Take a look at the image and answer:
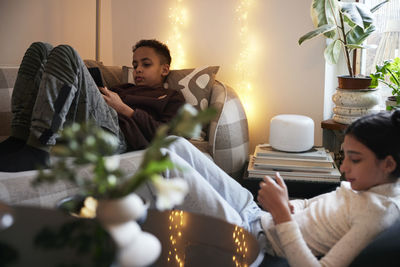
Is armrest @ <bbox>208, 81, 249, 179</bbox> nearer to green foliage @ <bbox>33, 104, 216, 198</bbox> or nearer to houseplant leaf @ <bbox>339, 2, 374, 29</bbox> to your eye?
houseplant leaf @ <bbox>339, 2, 374, 29</bbox>

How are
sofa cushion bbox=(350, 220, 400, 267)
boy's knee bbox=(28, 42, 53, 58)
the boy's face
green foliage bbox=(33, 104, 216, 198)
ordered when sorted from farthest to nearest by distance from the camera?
the boy's face, boy's knee bbox=(28, 42, 53, 58), sofa cushion bbox=(350, 220, 400, 267), green foliage bbox=(33, 104, 216, 198)

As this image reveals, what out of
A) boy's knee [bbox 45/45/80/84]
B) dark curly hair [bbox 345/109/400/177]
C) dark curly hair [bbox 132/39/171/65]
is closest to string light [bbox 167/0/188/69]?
dark curly hair [bbox 132/39/171/65]

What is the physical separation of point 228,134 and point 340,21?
737 mm

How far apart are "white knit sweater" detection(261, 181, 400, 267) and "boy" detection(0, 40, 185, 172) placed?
0.83m

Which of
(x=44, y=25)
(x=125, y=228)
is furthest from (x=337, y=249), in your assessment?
(x=44, y=25)

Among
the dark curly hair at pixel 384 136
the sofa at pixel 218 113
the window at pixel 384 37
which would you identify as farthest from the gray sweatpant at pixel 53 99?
the window at pixel 384 37

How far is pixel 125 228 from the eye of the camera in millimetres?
792

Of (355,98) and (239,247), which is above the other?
(355,98)

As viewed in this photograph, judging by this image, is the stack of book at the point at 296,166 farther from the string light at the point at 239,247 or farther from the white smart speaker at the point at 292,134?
the string light at the point at 239,247

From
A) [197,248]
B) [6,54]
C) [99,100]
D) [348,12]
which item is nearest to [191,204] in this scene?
[197,248]

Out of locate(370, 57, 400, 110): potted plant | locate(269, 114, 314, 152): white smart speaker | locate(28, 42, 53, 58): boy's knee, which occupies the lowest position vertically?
locate(269, 114, 314, 152): white smart speaker

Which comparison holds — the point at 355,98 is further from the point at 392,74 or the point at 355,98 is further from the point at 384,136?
the point at 384,136

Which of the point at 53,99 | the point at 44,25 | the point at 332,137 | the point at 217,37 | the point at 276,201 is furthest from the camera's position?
the point at 44,25

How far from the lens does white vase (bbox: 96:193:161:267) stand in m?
0.78
